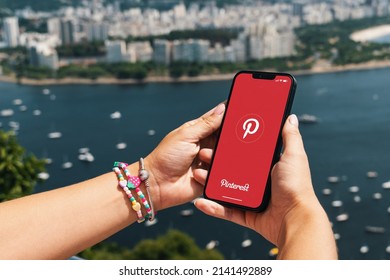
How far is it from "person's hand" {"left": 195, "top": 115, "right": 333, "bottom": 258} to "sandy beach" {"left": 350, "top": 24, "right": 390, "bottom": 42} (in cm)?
1319

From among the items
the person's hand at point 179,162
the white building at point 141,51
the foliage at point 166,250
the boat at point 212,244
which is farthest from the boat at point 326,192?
the white building at point 141,51

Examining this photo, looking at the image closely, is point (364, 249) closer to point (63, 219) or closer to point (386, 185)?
point (386, 185)

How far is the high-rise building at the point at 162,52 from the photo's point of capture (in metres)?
11.5

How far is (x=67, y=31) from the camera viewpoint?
546 inches

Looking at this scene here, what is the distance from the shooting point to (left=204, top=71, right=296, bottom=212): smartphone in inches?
20.6

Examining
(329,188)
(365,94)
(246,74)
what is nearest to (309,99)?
(365,94)

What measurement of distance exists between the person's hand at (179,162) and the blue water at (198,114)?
347 cm

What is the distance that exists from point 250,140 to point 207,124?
5cm

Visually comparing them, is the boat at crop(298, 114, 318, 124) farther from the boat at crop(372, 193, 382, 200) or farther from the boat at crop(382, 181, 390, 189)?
the boat at crop(372, 193, 382, 200)

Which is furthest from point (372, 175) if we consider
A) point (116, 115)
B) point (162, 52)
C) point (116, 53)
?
point (116, 53)

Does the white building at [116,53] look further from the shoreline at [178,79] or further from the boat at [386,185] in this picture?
the boat at [386,185]

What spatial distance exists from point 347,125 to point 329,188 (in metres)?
2.31

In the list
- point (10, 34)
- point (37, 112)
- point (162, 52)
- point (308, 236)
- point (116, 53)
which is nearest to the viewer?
point (308, 236)
